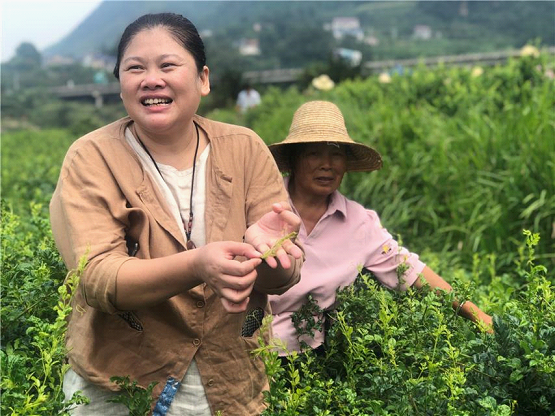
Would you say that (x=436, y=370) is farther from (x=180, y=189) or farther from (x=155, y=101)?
(x=155, y=101)

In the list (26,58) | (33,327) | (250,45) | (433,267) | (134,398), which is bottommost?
(250,45)

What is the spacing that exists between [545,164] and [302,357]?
3.49 meters

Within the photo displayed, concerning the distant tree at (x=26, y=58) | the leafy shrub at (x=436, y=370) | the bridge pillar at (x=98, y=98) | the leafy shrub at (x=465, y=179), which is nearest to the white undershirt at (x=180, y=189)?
the leafy shrub at (x=436, y=370)

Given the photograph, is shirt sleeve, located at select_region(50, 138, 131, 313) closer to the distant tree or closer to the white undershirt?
the white undershirt

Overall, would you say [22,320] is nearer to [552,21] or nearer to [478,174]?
[478,174]

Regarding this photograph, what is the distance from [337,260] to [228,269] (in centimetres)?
115

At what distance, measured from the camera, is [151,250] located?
192 cm

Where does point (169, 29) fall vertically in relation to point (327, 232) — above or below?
above

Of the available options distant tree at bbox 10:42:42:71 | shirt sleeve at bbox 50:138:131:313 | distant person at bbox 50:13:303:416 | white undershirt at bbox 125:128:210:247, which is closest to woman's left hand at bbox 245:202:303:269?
distant person at bbox 50:13:303:416

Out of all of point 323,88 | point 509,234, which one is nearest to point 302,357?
point 509,234

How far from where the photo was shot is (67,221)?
184cm

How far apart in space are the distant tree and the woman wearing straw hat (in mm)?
90769

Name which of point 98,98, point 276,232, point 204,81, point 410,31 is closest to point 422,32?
point 410,31

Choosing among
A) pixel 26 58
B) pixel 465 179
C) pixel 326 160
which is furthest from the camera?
pixel 26 58
